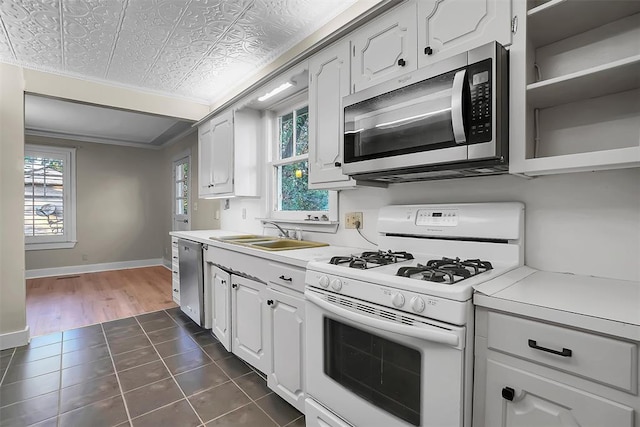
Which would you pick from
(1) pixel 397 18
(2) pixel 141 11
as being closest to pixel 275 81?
(2) pixel 141 11

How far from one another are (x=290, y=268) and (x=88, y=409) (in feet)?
4.78

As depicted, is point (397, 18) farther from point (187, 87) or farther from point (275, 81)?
point (187, 87)

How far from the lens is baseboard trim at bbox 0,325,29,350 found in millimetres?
2600

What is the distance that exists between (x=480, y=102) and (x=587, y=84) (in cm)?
35

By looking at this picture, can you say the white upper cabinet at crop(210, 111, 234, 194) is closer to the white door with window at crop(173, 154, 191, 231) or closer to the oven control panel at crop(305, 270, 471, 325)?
the white door with window at crop(173, 154, 191, 231)

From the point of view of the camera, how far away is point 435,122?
131 centimetres

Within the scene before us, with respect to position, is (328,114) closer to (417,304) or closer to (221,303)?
(417,304)

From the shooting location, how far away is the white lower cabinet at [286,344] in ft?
5.35

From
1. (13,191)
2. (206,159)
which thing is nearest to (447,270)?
(206,159)

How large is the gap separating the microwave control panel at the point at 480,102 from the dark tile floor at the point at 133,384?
66.7 inches

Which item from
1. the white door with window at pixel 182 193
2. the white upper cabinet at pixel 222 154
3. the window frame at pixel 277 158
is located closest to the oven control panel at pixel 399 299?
the window frame at pixel 277 158

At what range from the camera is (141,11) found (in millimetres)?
2029

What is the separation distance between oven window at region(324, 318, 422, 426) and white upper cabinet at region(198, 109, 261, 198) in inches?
77.5

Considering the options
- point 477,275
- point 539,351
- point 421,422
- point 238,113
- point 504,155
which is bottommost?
A: point 421,422
